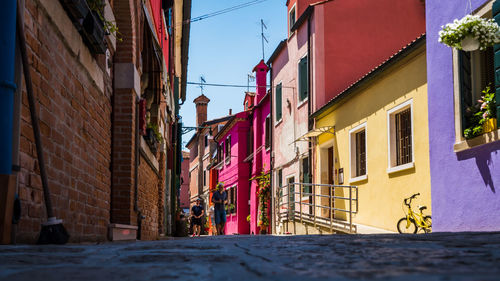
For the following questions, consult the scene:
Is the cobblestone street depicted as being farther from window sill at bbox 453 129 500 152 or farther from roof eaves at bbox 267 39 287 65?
roof eaves at bbox 267 39 287 65

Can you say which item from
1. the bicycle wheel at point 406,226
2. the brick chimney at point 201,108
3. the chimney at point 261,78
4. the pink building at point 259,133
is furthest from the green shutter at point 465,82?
the brick chimney at point 201,108

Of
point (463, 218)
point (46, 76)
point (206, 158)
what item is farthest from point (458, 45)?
point (206, 158)

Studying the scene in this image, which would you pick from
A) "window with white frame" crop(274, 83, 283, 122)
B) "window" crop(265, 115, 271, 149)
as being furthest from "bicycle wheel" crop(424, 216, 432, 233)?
"window" crop(265, 115, 271, 149)

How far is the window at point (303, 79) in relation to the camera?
58.2 ft

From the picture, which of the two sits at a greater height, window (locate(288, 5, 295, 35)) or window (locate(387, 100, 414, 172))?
window (locate(288, 5, 295, 35))

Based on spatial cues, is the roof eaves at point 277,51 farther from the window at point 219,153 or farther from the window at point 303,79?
the window at point 219,153

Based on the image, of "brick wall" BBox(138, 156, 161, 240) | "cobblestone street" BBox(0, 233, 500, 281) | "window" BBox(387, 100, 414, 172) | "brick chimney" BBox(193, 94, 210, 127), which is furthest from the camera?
"brick chimney" BBox(193, 94, 210, 127)

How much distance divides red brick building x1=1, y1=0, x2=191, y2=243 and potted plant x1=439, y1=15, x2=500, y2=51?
3.95 m

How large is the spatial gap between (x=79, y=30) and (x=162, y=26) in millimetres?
9030

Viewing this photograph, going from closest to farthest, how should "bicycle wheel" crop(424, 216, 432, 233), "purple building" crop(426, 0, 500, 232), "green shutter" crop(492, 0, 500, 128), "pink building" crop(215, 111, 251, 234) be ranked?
"green shutter" crop(492, 0, 500, 128) < "purple building" crop(426, 0, 500, 232) < "bicycle wheel" crop(424, 216, 432, 233) < "pink building" crop(215, 111, 251, 234)

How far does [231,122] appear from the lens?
30.5 meters

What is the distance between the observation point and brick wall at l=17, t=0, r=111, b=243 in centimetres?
386

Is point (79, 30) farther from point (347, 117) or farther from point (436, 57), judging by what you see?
point (347, 117)

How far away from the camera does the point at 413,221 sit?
407 inches
